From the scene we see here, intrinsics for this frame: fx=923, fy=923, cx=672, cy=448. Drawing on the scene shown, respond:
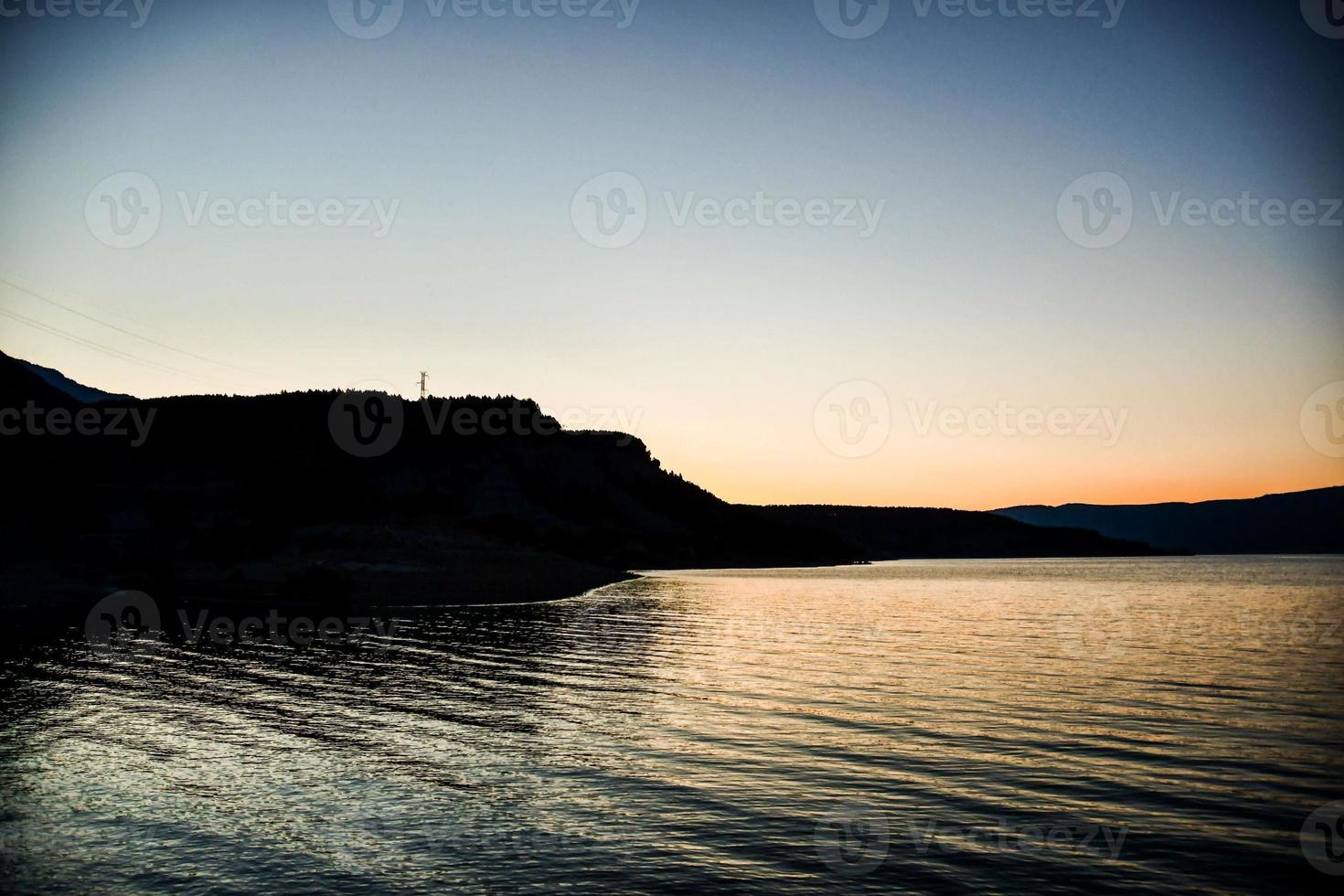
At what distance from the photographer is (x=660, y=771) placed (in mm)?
19547

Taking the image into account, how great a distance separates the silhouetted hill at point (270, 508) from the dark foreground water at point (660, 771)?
39819 mm

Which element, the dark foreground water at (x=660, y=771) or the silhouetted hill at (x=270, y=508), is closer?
the dark foreground water at (x=660, y=771)

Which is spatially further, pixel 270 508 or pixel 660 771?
pixel 270 508

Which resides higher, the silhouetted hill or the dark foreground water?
the silhouetted hill

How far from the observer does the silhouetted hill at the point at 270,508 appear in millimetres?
77562

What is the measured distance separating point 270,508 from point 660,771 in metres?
120

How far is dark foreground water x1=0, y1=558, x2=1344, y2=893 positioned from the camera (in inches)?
546

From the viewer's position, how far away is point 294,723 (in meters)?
24.2

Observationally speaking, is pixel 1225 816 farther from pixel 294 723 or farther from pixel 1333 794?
pixel 294 723

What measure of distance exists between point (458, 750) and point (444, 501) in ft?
506

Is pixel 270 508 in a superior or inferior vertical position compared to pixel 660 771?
superior

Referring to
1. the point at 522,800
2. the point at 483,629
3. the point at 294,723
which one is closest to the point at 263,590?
the point at 483,629

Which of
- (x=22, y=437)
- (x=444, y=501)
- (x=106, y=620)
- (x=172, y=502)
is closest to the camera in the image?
(x=106, y=620)

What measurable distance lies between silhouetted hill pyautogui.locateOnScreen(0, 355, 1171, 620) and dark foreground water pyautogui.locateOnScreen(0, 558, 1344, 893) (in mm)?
39819
